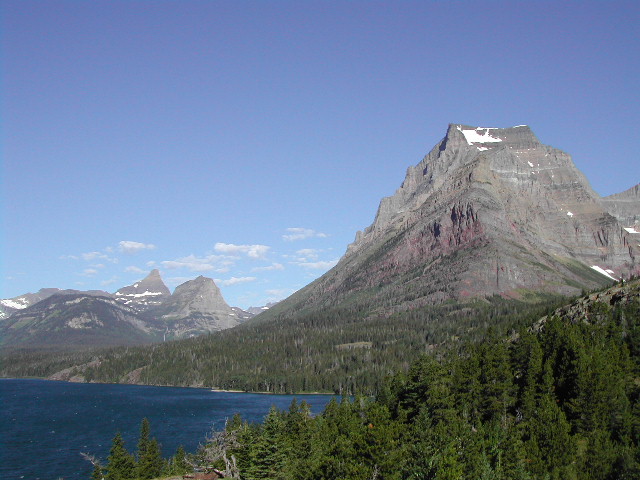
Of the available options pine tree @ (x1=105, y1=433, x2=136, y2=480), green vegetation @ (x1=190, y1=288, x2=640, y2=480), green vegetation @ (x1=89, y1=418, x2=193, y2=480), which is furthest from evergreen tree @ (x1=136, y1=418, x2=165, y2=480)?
green vegetation @ (x1=190, y1=288, x2=640, y2=480)

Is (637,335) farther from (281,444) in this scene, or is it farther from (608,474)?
(281,444)

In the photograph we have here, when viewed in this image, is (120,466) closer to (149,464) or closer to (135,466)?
(135,466)

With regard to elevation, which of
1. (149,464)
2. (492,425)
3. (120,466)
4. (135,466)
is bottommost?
(135,466)

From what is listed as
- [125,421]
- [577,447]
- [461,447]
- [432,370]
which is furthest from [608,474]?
[125,421]

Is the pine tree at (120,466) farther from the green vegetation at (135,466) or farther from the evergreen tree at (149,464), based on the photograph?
the evergreen tree at (149,464)

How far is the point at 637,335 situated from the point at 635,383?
41.8 feet

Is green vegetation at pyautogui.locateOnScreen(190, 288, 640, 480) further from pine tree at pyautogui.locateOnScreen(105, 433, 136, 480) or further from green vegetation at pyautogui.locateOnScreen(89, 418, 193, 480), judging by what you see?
pine tree at pyautogui.locateOnScreen(105, 433, 136, 480)

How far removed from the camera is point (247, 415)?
196000mm

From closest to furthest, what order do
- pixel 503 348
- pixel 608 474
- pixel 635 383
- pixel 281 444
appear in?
pixel 608 474
pixel 281 444
pixel 635 383
pixel 503 348

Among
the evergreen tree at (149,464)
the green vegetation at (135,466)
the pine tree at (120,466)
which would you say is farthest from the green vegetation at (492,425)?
the pine tree at (120,466)

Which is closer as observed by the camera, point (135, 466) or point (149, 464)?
point (135, 466)

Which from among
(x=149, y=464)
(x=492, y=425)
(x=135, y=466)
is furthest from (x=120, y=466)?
(x=492, y=425)

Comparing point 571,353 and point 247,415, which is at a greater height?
point 571,353

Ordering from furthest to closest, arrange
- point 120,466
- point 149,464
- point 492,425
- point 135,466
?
1. point 149,464
2. point 135,466
3. point 120,466
4. point 492,425
